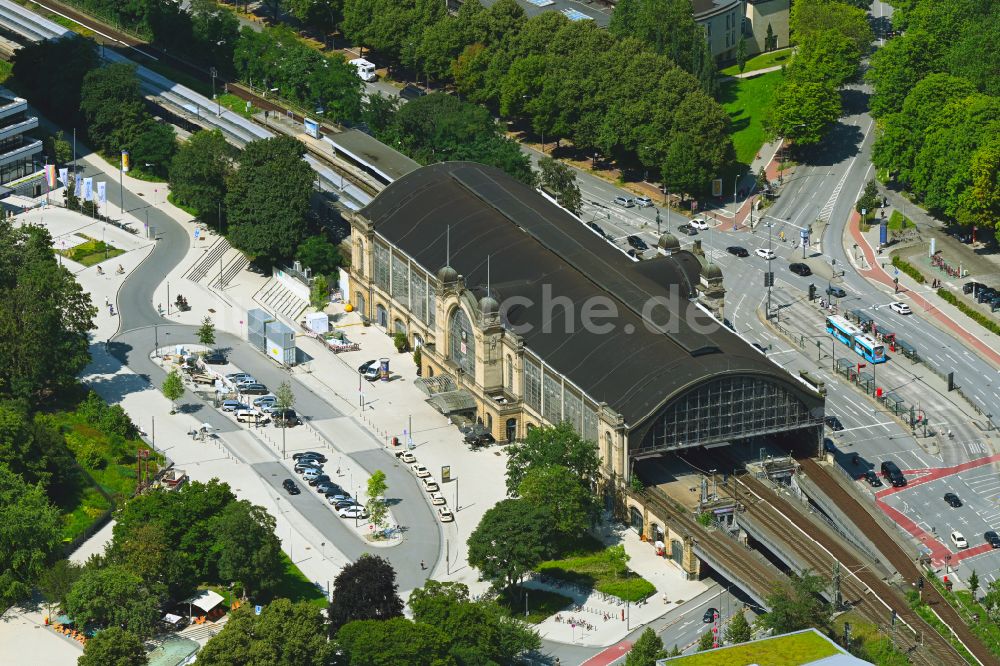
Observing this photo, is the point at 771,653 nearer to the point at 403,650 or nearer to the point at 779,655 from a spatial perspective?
the point at 779,655

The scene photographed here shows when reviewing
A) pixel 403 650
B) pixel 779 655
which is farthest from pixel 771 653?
pixel 403 650

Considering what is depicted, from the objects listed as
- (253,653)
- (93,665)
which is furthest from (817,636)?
(93,665)

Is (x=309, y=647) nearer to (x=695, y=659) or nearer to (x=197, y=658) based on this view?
(x=197, y=658)

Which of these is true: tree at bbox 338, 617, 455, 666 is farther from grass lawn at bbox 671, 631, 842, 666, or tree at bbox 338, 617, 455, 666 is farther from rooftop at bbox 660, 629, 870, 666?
grass lawn at bbox 671, 631, 842, 666

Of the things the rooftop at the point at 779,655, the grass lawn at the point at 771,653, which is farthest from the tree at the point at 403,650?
the grass lawn at the point at 771,653

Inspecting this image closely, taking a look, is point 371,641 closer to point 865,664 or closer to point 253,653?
point 253,653

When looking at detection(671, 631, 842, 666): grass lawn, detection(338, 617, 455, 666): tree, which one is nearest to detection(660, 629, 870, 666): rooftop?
detection(671, 631, 842, 666): grass lawn
